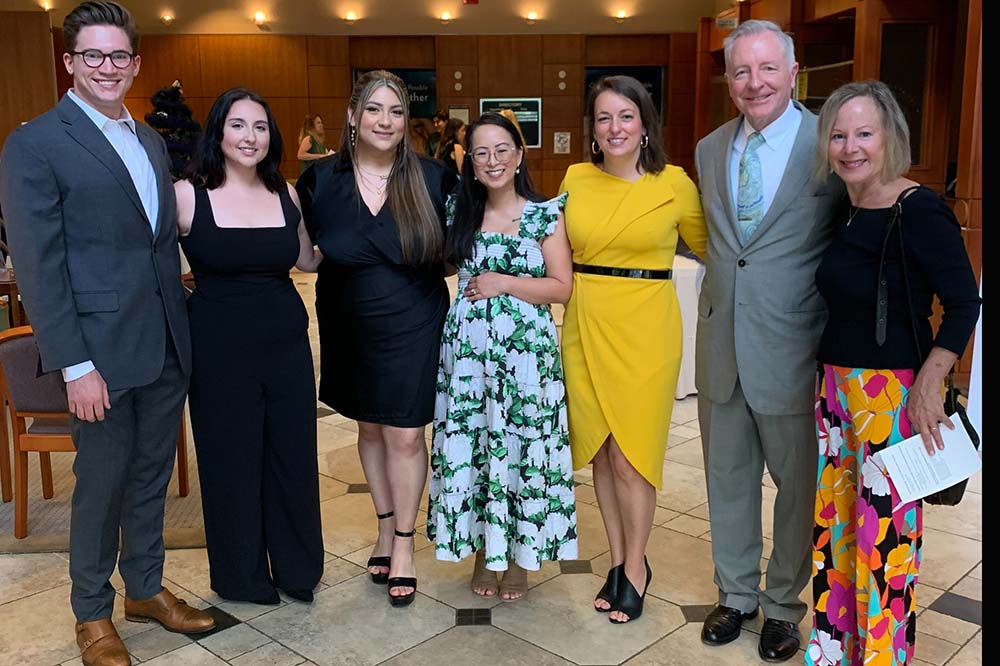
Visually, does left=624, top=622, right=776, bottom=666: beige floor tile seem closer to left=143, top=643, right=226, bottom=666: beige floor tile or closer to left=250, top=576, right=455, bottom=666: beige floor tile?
left=250, top=576, right=455, bottom=666: beige floor tile

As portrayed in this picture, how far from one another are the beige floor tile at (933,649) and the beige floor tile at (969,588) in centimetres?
41

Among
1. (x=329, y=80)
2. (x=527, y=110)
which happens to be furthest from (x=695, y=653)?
(x=329, y=80)

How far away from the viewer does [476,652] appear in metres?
2.85

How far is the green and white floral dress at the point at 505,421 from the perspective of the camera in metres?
2.96

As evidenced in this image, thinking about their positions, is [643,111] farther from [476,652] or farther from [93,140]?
[476,652]

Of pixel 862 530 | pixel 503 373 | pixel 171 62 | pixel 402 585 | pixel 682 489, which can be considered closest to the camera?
pixel 862 530

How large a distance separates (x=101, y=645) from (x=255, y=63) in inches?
550

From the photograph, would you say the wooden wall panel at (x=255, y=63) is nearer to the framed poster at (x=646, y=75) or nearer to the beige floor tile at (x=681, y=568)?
the framed poster at (x=646, y=75)

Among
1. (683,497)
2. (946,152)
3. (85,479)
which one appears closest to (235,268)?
(85,479)

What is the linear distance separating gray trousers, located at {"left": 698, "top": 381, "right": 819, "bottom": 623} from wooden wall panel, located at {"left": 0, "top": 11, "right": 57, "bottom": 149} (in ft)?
41.4

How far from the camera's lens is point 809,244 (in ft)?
8.30

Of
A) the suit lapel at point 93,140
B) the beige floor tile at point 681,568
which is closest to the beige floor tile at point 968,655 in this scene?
the beige floor tile at point 681,568

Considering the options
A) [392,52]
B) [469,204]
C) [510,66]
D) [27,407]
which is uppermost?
[392,52]

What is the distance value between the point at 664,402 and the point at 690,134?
1372 centimetres
